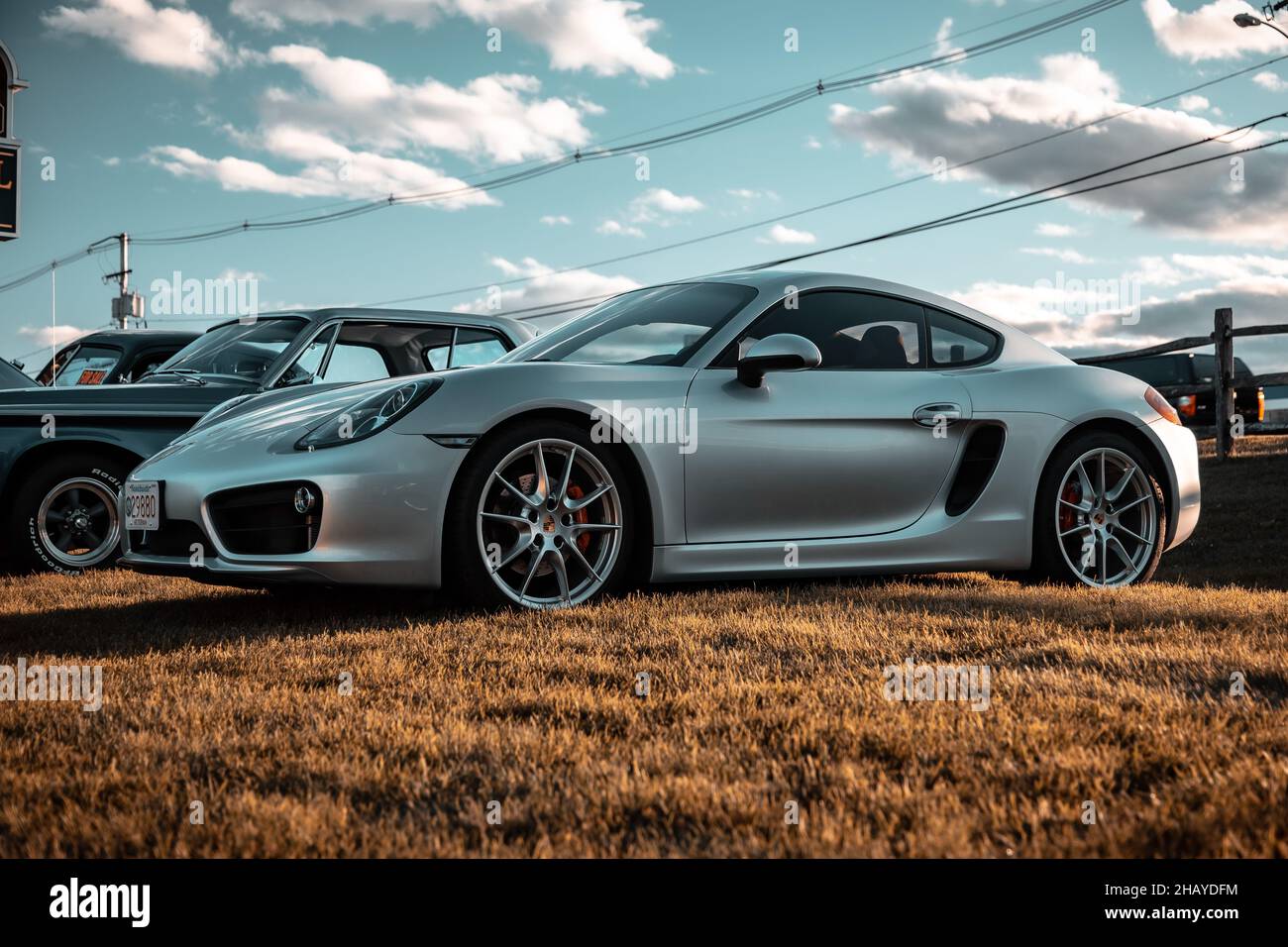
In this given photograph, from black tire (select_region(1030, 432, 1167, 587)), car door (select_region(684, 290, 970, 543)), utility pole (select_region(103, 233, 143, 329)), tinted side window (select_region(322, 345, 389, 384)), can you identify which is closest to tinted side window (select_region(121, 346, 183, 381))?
tinted side window (select_region(322, 345, 389, 384))

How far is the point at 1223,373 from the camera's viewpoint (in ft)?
47.4

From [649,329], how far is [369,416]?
1327mm

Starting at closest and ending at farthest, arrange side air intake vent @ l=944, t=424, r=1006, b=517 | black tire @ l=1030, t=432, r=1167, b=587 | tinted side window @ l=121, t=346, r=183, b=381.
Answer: side air intake vent @ l=944, t=424, r=1006, b=517, black tire @ l=1030, t=432, r=1167, b=587, tinted side window @ l=121, t=346, r=183, b=381

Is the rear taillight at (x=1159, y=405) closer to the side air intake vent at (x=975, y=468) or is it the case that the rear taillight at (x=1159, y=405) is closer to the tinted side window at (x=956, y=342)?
the tinted side window at (x=956, y=342)

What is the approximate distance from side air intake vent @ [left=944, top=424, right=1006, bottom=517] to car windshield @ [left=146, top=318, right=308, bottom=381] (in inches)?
164

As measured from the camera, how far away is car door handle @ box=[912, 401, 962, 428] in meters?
5.22

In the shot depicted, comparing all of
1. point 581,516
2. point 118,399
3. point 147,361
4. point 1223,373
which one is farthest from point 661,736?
point 1223,373

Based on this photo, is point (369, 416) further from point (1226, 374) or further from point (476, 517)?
point (1226, 374)

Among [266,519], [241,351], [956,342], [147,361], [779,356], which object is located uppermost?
[147,361]

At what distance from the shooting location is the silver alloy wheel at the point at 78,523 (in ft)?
Result: 22.5

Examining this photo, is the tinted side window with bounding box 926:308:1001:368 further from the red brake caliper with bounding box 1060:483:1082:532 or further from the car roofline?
the car roofline
